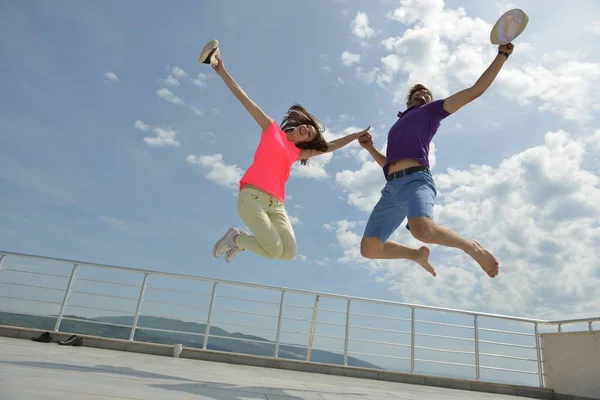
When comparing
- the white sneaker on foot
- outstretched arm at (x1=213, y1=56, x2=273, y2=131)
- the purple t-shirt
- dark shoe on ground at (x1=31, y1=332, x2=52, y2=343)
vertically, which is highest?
outstretched arm at (x1=213, y1=56, x2=273, y2=131)

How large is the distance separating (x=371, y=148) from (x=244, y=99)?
93cm

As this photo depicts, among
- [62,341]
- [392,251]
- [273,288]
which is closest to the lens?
[392,251]

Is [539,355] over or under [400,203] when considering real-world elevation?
under

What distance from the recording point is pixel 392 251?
2398 mm

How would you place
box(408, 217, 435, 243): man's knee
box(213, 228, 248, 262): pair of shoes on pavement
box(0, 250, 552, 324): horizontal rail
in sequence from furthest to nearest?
box(0, 250, 552, 324): horizontal rail < box(213, 228, 248, 262): pair of shoes on pavement < box(408, 217, 435, 243): man's knee

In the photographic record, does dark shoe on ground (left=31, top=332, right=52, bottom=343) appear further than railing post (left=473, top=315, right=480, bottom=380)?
No

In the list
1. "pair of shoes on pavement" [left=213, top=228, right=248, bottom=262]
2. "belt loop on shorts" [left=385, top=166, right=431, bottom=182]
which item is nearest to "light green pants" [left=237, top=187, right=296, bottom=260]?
"pair of shoes on pavement" [left=213, top=228, right=248, bottom=262]

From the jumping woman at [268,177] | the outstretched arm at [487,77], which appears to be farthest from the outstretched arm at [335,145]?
the outstretched arm at [487,77]

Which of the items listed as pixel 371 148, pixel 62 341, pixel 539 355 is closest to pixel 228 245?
pixel 371 148

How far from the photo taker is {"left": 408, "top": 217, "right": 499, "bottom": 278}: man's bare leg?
75.5 inches

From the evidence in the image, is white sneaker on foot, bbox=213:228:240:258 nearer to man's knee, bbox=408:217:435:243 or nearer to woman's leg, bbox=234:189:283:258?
woman's leg, bbox=234:189:283:258

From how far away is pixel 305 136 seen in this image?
2.51 m

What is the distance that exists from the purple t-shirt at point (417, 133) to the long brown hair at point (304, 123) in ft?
1.65

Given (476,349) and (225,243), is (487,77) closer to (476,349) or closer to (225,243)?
(225,243)
